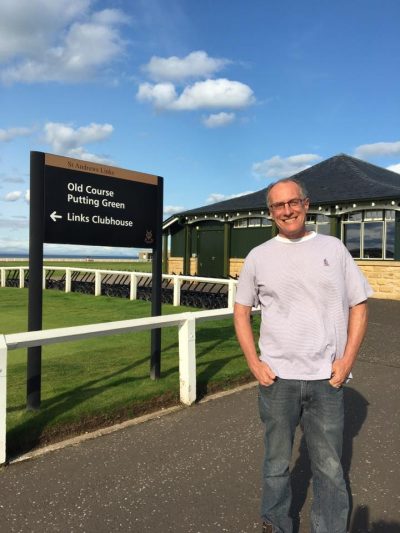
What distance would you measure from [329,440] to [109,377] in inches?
138

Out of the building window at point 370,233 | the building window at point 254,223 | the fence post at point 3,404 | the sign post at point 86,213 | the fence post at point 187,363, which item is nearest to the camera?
the fence post at point 3,404

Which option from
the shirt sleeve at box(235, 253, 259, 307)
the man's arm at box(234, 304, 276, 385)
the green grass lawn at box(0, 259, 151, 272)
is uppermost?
the shirt sleeve at box(235, 253, 259, 307)

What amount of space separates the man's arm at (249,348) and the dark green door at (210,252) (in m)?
19.5

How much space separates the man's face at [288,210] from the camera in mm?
2297

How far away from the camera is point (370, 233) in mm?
16641

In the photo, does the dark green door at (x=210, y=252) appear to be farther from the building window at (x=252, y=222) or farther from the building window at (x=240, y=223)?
the building window at (x=252, y=222)

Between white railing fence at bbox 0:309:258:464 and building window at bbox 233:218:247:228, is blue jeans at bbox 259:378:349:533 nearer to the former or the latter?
white railing fence at bbox 0:309:258:464

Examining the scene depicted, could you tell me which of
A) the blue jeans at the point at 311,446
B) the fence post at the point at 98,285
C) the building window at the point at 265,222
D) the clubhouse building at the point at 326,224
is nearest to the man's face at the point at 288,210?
the blue jeans at the point at 311,446

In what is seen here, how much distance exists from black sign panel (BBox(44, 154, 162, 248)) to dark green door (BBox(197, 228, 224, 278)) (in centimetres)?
1664

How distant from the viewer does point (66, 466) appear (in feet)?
10.7

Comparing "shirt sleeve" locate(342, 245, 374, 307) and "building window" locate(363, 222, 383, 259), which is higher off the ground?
"building window" locate(363, 222, 383, 259)

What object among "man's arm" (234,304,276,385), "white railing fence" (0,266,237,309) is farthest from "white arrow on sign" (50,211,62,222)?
"white railing fence" (0,266,237,309)

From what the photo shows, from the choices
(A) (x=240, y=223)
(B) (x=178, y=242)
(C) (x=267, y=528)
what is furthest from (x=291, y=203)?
(B) (x=178, y=242)

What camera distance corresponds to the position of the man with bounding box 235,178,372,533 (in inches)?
87.7
